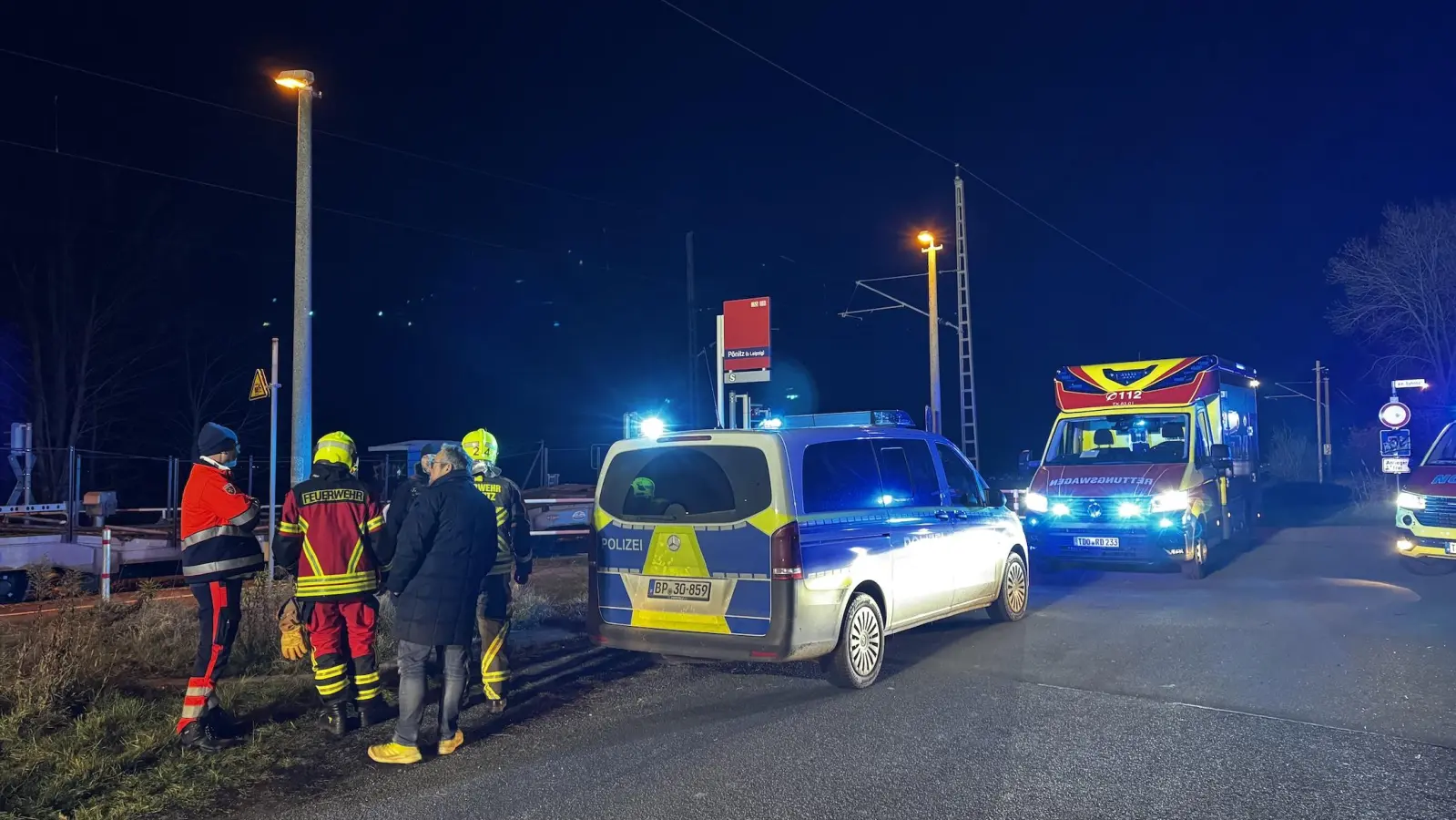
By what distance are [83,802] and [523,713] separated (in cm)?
254

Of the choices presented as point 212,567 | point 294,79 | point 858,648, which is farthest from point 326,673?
point 294,79

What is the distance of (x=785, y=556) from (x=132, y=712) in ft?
13.4

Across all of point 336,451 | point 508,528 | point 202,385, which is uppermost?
point 202,385

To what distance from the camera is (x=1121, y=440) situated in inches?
549

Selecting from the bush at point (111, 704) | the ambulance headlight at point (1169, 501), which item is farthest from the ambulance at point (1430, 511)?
the bush at point (111, 704)

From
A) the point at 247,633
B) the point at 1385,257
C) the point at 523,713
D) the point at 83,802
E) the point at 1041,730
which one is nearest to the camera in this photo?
the point at 83,802

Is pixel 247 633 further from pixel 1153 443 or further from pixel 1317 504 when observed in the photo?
pixel 1317 504

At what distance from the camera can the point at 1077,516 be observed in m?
13.0

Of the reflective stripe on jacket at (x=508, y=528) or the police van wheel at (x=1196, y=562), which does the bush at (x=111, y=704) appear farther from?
the police van wheel at (x=1196, y=562)

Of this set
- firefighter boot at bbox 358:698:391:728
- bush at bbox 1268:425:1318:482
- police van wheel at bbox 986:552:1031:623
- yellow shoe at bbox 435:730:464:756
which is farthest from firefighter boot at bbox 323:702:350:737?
bush at bbox 1268:425:1318:482

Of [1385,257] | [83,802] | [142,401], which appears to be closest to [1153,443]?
[83,802]

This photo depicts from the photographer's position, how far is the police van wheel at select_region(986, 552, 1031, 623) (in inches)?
379

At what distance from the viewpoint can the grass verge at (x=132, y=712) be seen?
16.2 feet

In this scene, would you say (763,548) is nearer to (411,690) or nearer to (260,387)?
(411,690)
